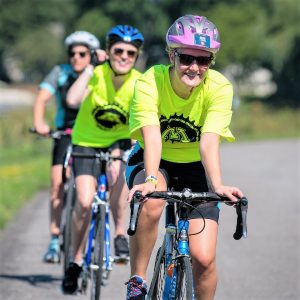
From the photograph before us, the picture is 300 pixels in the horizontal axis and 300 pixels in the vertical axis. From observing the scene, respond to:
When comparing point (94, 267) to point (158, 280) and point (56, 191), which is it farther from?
point (56, 191)

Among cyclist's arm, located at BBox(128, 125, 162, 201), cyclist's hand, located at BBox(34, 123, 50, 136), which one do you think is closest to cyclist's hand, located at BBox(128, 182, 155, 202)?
cyclist's arm, located at BBox(128, 125, 162, 201)

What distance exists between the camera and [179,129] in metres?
5.75

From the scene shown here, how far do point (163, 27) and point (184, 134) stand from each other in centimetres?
7616

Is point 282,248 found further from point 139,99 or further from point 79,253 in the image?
point 139,99

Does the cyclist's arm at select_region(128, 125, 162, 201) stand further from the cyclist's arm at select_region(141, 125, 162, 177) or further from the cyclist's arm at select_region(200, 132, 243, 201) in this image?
the cyclist's arm at select_region(200, 132, 243, 201)

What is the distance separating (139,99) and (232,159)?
20.1 m

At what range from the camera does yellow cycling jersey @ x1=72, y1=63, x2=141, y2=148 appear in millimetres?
7602

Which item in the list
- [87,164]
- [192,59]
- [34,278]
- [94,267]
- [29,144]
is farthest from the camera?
[29,144]

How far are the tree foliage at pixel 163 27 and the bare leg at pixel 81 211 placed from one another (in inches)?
1078

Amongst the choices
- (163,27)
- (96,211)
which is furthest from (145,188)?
(163,27)

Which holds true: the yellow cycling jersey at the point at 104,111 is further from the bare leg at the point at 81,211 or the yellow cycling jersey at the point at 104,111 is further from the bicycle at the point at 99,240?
the bare leg at the point at 81,211

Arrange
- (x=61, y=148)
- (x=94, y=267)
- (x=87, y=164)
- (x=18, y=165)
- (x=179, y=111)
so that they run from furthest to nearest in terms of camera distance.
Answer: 1. (x=18, y=165)
2. (x=61, y=148)
3. (x=87, y=164)
4. (x=94, y=267)
5. (x=179, y=111)

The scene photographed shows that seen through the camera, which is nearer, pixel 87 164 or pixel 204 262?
pixel 204 262

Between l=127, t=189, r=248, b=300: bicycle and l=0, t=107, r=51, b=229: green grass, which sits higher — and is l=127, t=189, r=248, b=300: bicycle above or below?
above
